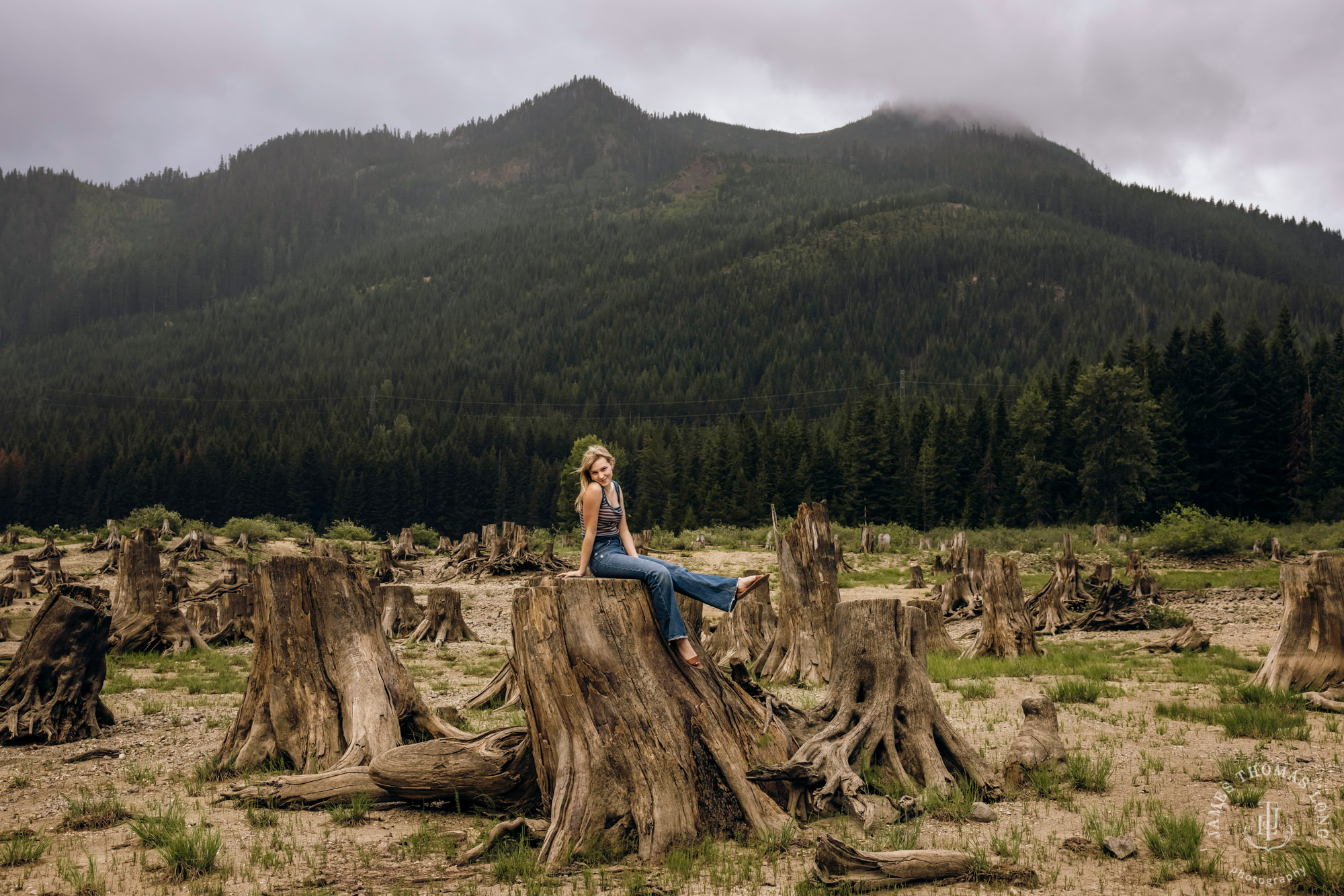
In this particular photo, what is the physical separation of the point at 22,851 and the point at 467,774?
2.93 metres

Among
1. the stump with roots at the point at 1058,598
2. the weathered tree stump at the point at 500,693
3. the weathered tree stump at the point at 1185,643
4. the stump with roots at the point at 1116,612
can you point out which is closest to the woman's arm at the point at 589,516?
the weathered tree stump at the point at 500,693

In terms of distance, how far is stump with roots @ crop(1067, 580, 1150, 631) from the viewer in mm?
19094

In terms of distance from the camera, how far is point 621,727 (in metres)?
6.06

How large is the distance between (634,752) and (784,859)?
1204 mm

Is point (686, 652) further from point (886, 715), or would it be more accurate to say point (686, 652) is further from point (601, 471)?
point (886, 715)

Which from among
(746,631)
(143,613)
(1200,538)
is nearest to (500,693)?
(746,631)

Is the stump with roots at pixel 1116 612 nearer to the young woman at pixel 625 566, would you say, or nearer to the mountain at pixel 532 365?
the young woman at pixel 625 566

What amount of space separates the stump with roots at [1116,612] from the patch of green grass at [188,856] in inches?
731

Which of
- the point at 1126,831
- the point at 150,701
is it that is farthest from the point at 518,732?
the point at 150,701

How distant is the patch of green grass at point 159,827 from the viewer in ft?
19.2

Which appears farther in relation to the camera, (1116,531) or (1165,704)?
(1116,531)

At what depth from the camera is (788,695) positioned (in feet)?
40.8

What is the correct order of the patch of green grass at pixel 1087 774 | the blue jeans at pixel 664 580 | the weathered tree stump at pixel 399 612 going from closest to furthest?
the blue jeans at pixel 664 580 → the patch of green grass at pixel 1087 774 → the weathered tree stump at pixel 399 612

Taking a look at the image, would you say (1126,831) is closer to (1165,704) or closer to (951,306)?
(1165,704)
